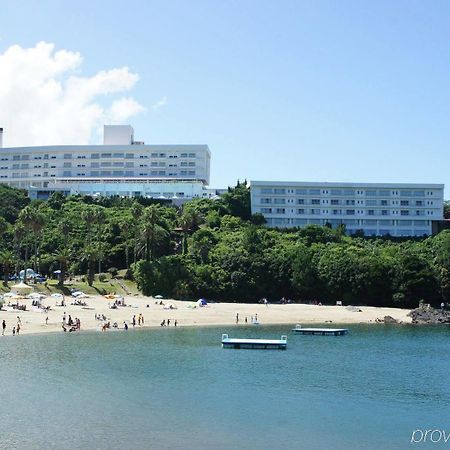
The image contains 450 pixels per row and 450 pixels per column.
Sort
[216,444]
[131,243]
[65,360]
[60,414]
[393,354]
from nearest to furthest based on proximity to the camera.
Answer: [216,444], [60,414], [65,360], [393,354], [131,243]

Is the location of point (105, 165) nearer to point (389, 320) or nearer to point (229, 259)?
point (229, 259)

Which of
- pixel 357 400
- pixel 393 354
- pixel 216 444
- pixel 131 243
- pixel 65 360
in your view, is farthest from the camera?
pixel 131 243

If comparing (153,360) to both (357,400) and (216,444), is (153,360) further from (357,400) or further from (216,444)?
(216,444)

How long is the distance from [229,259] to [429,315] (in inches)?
1268

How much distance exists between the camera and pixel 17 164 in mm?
173000

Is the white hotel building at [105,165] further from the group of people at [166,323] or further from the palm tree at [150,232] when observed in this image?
the group of people at [166,323]

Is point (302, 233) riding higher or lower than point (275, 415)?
higher

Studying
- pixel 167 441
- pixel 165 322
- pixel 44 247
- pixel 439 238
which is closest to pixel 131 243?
pixel 44 247

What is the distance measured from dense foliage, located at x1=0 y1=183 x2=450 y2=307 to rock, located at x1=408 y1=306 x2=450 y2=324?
7535 millimetres

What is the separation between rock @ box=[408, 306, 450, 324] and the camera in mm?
90812

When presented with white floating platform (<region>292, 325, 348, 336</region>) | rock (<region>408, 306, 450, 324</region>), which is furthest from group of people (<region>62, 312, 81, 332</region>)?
rock (<region>408, 306, 450, 324</region>)

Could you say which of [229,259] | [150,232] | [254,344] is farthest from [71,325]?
[229,259]

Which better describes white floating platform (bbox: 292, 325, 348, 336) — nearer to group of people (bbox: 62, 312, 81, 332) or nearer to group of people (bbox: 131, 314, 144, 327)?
group of people (bbox: 131, 314, 144, 327)

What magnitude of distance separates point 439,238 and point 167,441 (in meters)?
90.5
